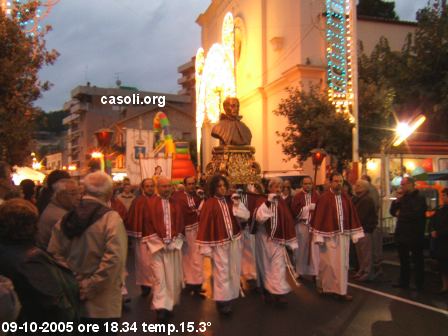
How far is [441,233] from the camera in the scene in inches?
322

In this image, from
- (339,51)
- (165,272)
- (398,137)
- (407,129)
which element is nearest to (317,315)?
(165,272)

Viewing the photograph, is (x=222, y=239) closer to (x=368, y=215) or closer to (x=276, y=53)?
(x=368, y=215)

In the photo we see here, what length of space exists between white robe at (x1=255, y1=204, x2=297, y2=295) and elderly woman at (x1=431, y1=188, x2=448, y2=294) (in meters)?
2.40

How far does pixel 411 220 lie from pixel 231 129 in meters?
3.38

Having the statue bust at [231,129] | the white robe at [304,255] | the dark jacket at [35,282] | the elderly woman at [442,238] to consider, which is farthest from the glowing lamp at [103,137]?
the dark jacket at [35,282]

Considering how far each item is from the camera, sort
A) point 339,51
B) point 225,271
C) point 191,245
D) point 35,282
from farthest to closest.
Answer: point 339,51
point 191,245
point 225,271
point 35,282

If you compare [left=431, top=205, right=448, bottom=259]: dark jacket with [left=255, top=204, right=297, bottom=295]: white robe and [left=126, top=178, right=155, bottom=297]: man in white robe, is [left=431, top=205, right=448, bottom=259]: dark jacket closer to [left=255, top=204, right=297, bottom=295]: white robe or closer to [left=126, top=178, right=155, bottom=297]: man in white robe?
[left=255, top=204, right=297, bottom=295]: white robe

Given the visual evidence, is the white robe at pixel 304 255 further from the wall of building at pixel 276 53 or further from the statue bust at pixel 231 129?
the wall of building at pixel 276 53

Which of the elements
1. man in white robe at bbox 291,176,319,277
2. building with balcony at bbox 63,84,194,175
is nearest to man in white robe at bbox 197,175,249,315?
man in white robe at bbox 291,176,319,277

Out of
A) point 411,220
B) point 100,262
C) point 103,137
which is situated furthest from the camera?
point 103,137

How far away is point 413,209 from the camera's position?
855 cm

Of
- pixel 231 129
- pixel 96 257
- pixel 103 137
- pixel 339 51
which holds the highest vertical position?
pixel 339 51

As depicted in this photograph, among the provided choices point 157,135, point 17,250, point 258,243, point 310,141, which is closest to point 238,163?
point 258,243

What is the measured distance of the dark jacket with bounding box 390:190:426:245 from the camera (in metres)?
8.45
